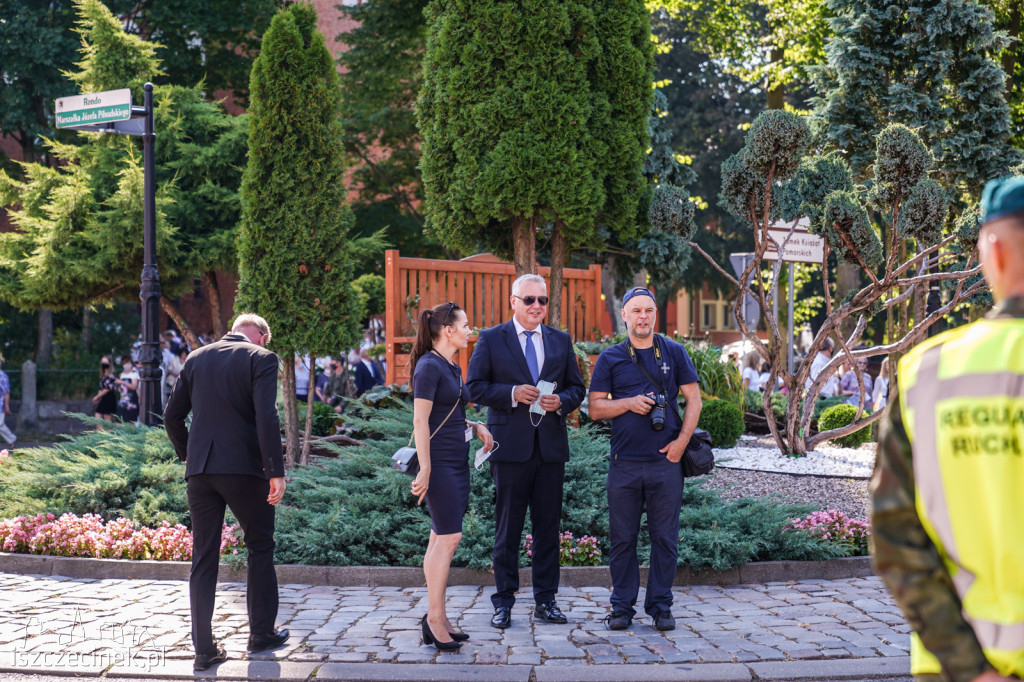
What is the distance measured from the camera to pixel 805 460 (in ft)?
37.5

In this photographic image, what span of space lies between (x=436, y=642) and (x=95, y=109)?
24.7 feet

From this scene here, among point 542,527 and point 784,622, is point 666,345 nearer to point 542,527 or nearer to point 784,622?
point 542,527

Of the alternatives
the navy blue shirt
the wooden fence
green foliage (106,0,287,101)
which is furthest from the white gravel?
green foliage (106,0,287,101)

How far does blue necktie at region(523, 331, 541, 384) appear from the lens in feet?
20.7

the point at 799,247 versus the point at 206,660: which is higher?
the point at 799,247

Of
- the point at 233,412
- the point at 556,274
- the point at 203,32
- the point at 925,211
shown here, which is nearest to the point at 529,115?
the point at 556,274

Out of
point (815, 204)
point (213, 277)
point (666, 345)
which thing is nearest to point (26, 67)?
point (213, 277)

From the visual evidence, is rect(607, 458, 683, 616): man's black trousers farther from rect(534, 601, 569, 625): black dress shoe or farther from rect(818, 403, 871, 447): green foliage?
rect(818, 403, 871, 447): green foliage

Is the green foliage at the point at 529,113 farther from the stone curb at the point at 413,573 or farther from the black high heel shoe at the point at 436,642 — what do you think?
the black high heel shoe at the point at 436,642

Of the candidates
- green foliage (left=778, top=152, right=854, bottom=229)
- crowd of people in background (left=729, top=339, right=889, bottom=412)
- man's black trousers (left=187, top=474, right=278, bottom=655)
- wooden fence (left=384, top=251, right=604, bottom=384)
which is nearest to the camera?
man's black trousers (left=187, top=474, right=278, bottom=655)

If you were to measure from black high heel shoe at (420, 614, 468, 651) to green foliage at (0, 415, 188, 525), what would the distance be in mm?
3651

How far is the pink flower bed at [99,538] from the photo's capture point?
301 inches

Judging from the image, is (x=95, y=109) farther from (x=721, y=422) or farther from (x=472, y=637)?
(x=721, y=422)

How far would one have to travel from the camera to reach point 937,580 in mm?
1930
